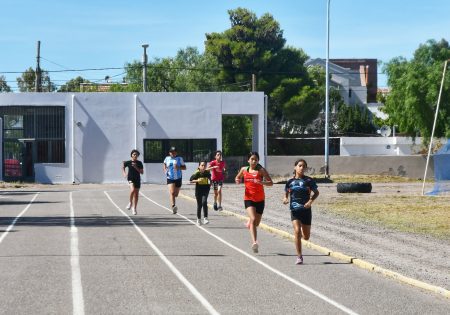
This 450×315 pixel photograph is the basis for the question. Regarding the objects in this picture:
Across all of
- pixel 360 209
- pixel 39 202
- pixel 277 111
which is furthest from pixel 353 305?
pixel 277 111

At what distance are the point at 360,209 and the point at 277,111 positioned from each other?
55.2m

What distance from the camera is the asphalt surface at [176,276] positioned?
10.7m

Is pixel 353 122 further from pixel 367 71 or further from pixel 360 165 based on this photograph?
pixel 360 165

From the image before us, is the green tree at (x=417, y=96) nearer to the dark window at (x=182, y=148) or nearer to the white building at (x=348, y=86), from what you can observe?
the dark window at (x=182, y=148)

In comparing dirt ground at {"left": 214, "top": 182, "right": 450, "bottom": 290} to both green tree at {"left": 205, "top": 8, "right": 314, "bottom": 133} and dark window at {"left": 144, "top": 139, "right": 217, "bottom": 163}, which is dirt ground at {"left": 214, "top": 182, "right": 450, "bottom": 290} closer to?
dark window at {"left": 144, "top": 139, "right": 217, "bottom": 163}

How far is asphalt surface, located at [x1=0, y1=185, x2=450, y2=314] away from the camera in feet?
35.0

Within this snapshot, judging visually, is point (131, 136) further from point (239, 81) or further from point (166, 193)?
point (239, 81)

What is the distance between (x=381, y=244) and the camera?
18.1 metres

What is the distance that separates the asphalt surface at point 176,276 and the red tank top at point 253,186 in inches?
39.7

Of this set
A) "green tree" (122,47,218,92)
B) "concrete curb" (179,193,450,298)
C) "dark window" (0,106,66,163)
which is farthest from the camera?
"green tree" (122,47,218,92)

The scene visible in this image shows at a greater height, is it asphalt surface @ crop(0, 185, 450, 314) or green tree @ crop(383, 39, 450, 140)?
green tree @ crop(383, 39, 450, 140)

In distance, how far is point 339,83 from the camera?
4188 inches

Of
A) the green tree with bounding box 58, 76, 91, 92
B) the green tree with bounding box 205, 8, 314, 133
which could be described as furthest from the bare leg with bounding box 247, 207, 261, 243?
the green tree with bounding box 58, 76, 91, 92

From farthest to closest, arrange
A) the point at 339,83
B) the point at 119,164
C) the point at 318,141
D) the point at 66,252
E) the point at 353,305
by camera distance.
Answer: the point at 339,83 < the point at 318,141 < the point at 119,164 < the point at 66,252 < the point at 353,305
